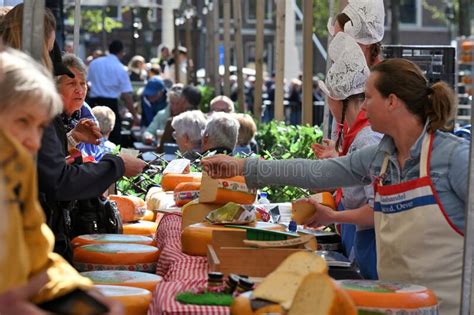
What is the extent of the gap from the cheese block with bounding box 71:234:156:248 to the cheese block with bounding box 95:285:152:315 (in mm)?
894

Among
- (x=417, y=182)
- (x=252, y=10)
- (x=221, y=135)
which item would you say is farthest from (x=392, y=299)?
(x=252, y=10)

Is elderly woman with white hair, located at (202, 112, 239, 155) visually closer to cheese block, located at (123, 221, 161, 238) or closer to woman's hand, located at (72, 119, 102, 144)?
cheese block, located at (123, 221, 161, 238)

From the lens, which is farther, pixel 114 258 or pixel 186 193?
pixel 186 193

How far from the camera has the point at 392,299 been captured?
142 inches

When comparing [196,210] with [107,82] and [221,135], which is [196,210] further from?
[107,82]

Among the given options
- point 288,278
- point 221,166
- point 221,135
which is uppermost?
point 221,166

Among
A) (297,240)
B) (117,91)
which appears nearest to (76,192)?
(297,240)

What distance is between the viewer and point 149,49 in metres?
51.6

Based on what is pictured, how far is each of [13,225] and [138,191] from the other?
5639mm

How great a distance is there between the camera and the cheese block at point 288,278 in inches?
134

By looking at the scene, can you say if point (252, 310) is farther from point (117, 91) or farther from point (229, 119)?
point (117, 91)

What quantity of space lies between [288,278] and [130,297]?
61 centimetres

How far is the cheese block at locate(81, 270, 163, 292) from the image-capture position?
4.09 meters

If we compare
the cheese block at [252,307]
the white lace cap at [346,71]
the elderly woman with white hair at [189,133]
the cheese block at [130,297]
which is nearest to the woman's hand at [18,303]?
the cheese block at [252,307]
